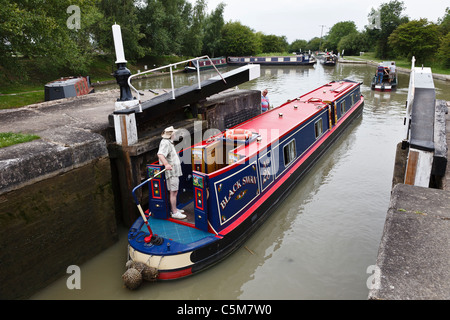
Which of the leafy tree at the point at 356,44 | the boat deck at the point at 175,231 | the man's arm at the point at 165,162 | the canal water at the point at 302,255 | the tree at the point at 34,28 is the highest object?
the leafy tree at the point at 356,44

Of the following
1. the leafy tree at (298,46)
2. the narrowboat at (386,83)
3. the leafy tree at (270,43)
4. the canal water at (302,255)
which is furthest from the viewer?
the leafy tree at (298,46)

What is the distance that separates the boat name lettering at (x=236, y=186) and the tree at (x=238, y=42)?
5224 centimetres

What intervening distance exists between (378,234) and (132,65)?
34.6 meters

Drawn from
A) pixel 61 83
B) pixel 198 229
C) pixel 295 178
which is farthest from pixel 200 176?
pixel 61 83

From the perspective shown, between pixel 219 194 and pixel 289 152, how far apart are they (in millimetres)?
3081

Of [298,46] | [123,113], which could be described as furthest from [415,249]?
[298,46]

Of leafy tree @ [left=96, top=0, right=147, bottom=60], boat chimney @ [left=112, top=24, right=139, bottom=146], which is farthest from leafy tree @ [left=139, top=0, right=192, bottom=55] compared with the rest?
boat chimney @ [left=112, top=24, right=139, bottom=146]

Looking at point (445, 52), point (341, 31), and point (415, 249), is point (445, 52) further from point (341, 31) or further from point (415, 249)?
point (341, 31)

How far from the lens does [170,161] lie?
520 centimetres

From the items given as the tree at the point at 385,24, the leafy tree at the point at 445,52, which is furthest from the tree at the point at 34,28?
the tree at the point at 385,24

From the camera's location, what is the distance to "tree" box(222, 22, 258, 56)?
178 feet

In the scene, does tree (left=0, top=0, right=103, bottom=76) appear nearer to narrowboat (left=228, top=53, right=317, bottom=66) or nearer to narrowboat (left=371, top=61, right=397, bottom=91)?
narrowboat (left=371, top=61, right=397, bottom=91)

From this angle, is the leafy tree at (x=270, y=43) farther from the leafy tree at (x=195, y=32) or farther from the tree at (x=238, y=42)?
the leafy tree at (x=195, y=32)

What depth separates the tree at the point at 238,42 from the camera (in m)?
54.3
